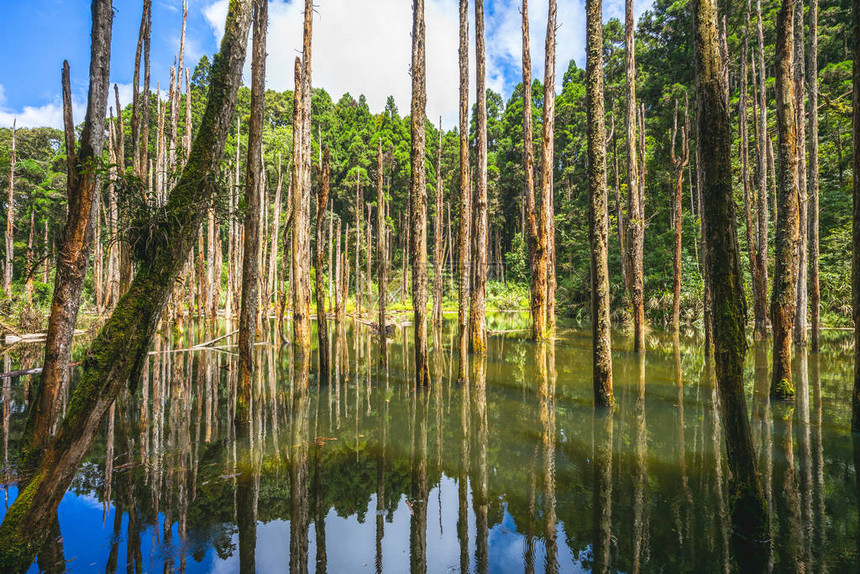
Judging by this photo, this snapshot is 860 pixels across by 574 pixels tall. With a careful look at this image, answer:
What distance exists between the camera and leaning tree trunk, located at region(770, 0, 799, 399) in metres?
6.85

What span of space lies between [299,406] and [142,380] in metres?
4.97

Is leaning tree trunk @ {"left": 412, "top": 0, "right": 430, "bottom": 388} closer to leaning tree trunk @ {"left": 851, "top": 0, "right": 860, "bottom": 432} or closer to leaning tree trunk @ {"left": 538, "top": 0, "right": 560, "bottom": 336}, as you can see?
leaning tree trunk @ {"left": 538, "top": 0, "right": 560, "bottom": 336}

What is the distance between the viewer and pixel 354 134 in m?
43.1

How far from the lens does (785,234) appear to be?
7008mm

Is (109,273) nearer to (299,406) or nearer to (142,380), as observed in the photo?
(142,380)

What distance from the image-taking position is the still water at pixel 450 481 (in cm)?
316

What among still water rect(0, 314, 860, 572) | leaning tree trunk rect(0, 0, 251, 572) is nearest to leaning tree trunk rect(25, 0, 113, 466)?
still water rect(0, 314, 860, 572)

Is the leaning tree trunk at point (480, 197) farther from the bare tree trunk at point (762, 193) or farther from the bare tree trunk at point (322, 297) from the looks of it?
the bare tree trunk at point (762, 193)

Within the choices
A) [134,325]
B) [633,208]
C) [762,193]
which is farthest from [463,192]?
[762,193]

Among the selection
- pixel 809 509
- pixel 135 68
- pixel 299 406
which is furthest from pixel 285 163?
pixel 809 509

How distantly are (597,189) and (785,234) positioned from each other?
3.50 m

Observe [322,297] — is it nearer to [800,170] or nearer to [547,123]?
[547,123]

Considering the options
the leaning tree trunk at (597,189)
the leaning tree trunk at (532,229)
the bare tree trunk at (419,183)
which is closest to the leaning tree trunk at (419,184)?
the bare tree trunk at (419,183)

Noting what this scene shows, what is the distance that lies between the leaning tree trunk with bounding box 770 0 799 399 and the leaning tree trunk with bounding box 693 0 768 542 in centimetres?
477
